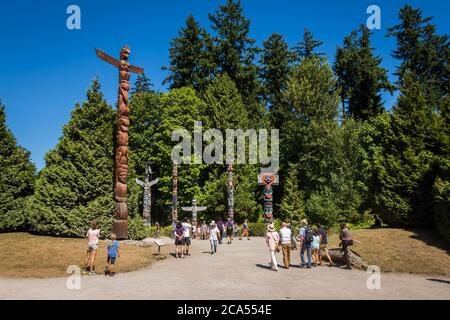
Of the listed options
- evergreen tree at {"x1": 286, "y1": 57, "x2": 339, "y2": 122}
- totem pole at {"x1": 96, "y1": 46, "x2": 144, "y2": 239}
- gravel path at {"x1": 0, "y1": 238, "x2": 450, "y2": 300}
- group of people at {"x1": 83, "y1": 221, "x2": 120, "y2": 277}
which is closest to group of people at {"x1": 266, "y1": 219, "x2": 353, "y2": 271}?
gravel path at {"x1": 0, "y1": 238, "x2": 450, "y2": 300}

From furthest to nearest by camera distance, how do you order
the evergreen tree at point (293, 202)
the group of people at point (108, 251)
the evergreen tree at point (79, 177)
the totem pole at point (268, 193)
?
1. the evergreen tree at point (293, 202)
2. the totem pole at point (268, 193)
3. the evergreen tree at point (79, 177)
4. the group of people at point (108, 251)

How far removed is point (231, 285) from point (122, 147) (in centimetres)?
1239

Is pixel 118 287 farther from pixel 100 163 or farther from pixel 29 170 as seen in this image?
pixel 29 170

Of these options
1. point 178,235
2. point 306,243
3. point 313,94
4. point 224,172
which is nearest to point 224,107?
point 224,172

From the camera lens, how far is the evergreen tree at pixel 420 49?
5284cm

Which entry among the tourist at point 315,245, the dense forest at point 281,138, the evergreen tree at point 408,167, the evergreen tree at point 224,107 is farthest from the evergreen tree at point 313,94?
the tourist at point 315,245

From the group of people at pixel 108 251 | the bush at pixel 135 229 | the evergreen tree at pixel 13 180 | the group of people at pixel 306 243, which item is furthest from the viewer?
the bush at pixel 135 229

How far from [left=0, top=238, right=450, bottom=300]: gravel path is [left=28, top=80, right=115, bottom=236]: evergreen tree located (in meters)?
7.36

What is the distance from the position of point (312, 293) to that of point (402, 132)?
47.1 ft

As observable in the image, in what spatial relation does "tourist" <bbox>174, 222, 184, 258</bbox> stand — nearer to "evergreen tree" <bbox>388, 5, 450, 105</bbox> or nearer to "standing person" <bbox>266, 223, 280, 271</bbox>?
"standing person" <bbox>266, 223, 280, 271</bbox>

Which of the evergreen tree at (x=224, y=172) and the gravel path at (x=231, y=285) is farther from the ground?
the evergreen tree at (x=224, y=172)

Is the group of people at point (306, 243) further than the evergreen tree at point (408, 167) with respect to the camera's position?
No

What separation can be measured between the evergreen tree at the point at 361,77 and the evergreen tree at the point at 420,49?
3.95 meters

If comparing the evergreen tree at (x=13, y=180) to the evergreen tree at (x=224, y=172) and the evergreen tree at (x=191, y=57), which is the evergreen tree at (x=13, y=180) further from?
the evergreen tree at (x=191, y=57)
